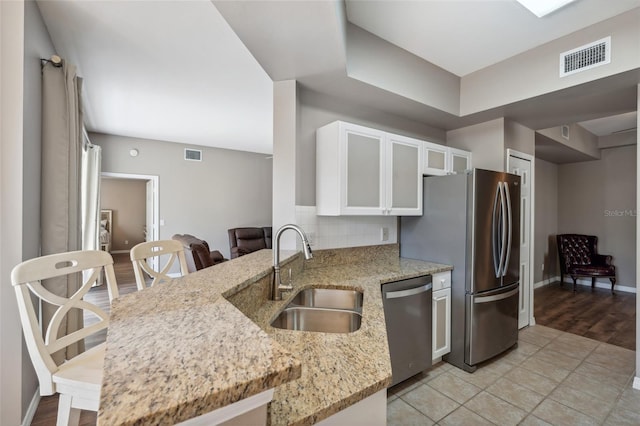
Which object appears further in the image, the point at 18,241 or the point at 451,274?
the point at 451,274

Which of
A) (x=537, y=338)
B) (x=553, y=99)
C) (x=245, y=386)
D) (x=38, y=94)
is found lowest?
(x=537, y=338)

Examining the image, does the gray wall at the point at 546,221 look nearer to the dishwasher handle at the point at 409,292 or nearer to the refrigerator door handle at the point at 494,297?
the refrigerator door handle at the point at 494,297

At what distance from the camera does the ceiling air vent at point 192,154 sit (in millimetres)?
5953

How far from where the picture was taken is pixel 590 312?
13.1 feet

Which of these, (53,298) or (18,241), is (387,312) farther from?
(18,241)

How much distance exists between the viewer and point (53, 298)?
50.4 inches

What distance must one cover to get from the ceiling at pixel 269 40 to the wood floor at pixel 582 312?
7.97ft

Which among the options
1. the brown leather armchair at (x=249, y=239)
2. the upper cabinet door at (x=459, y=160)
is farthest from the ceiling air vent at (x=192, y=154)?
the upper cabinet door at (x=459, y=160)

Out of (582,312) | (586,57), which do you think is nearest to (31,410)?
(586,57)

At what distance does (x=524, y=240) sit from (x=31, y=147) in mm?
4656

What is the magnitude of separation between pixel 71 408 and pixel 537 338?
12.9 ft

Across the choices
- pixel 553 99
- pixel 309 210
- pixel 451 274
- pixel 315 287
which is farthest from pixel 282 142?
pixel 553 99

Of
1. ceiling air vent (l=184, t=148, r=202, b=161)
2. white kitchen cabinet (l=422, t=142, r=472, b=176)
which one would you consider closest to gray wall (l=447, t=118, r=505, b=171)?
→ white kitchen cabinet (l=422, t=142, r=472, b=176)

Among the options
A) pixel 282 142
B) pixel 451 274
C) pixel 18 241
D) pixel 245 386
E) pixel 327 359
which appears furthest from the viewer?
pixel 451 274
